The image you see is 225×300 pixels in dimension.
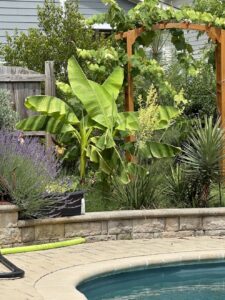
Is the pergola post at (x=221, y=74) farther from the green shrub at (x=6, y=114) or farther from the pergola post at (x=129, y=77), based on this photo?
the green shrub at (x=6, y=114)

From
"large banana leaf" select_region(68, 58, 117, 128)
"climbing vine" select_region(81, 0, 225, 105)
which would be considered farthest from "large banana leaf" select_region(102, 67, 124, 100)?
"climbing vine" select_region(81, 0, 225, 105)

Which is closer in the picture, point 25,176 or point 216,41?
point 25,176

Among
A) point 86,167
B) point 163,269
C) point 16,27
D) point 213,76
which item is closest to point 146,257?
point 163,269

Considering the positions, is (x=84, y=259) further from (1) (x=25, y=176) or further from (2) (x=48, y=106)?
(2) (x=48, y=106)

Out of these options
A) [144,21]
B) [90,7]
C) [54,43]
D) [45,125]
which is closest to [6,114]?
[45,125]

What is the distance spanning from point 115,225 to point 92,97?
2.20m

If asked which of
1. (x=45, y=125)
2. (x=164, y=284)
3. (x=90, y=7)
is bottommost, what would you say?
(x=164, y=284)

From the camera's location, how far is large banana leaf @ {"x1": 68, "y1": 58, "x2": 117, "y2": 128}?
10.2m

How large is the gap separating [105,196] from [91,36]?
508 centimetres

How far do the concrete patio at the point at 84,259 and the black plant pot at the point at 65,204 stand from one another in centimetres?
49

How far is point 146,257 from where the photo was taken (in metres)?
7.99

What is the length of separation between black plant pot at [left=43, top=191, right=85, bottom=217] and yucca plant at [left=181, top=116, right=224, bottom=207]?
1974 mm

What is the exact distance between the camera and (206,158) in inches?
391

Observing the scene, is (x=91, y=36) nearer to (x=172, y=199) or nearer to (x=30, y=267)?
(x=172, y=199)
